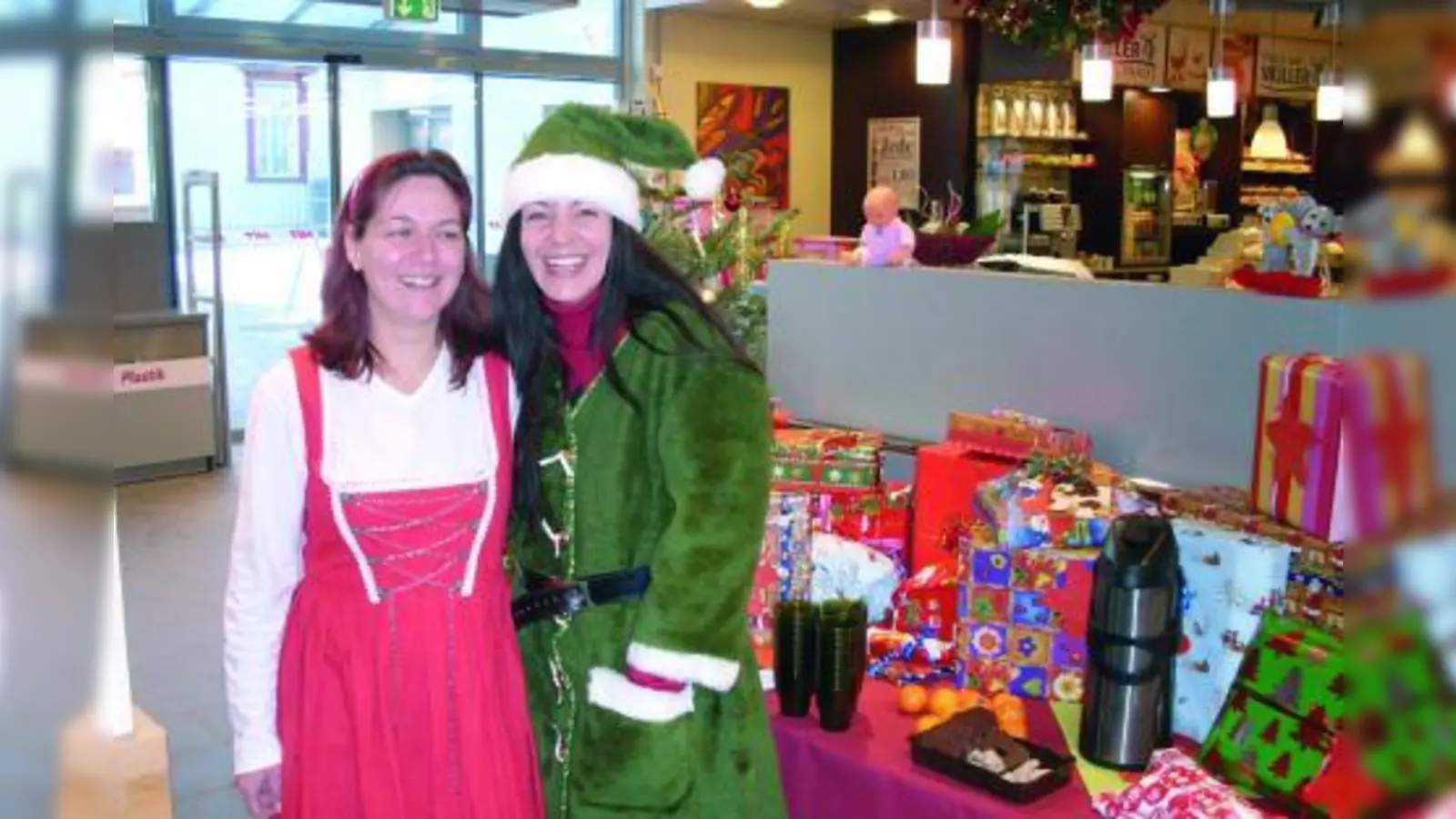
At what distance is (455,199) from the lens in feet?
5.83

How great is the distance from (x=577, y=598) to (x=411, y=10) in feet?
24.2

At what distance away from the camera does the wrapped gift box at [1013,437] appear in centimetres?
260

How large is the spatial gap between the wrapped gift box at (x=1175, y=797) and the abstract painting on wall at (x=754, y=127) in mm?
8546

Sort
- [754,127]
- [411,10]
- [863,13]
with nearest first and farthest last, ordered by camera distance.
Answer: [411,10]
[863,13]
[754,127]

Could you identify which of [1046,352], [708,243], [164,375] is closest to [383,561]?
[708,243]

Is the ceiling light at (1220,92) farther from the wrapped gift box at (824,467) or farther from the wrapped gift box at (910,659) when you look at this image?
the wrapped gift box at (910,659)

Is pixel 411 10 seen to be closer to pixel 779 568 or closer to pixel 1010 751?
pixel 779 568

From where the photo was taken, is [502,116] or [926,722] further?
[502,116]

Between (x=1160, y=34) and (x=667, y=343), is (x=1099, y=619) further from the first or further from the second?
(x=1160, y=34)

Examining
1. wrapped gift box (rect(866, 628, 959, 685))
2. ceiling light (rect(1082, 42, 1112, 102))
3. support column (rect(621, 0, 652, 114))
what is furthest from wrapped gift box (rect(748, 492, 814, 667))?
support column (rect(621, 0, 652, 114))

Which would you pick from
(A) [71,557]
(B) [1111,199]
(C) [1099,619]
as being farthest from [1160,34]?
(A) [71,557]

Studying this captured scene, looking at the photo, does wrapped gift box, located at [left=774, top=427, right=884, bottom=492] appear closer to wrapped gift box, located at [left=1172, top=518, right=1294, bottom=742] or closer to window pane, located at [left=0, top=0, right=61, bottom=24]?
wrapped gift box, located at [left=1172, top=518, right=1294, bottom=742]

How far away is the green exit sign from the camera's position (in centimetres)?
824

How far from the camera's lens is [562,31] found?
33.2 feet
